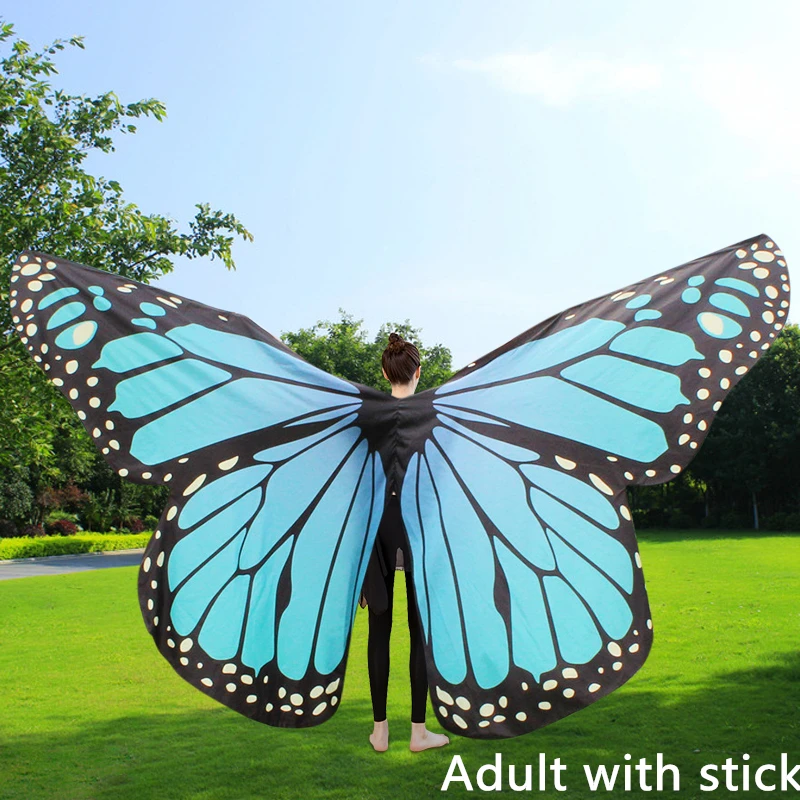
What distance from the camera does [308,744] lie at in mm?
5062

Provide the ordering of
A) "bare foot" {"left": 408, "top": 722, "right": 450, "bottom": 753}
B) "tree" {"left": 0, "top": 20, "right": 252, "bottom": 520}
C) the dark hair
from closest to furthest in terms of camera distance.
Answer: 1. the dark hair
2. "bare foot" {"left": 408, "top": 722, "right": 450, "bottom": 753}
3. "tree" {"left": 0, "top": 20, "right": 252, "bottom": 520}

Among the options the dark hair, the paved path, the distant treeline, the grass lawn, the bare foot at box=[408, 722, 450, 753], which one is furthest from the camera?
the distant treeline

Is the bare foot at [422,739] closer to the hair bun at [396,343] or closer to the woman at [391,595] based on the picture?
the woman at [391,595]

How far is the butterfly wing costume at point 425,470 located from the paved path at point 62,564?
A: 19257 millimetres

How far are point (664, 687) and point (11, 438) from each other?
6.85 meters

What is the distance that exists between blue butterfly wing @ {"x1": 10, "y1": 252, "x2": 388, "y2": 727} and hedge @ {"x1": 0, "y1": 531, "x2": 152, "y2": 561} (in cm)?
2638

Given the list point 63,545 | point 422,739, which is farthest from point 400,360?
point 63,545

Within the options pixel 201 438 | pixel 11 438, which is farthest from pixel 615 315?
pixel 11 438

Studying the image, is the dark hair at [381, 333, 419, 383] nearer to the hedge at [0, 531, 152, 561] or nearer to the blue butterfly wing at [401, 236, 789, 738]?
the blue butterfly wing at [401, 236, 789, 738]

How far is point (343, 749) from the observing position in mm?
4848

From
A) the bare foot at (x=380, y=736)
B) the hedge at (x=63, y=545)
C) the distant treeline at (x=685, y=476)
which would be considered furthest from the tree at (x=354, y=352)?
the bare foot at (x=380, y=736)

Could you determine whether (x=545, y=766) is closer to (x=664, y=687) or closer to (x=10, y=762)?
(x=664, y=687)

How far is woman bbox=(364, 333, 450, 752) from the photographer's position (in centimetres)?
292

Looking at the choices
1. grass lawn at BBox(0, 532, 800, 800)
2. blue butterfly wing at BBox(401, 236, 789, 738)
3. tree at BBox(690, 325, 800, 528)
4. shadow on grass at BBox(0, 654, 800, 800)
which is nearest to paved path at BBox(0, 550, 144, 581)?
grass lawn at BBox(0, 532, 800, 800)
